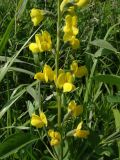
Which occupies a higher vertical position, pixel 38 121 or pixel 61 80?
pixel 61 80

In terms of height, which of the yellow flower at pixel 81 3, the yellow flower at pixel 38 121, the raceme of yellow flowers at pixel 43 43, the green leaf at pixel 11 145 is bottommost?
the green leaf at pixel 11 145

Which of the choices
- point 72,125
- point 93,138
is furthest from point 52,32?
point 93,138

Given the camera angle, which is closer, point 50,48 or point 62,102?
point 50,48

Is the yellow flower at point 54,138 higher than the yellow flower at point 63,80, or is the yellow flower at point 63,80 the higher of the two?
the yellow flower at point 63,80

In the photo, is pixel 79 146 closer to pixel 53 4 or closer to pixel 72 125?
pixel 72 125

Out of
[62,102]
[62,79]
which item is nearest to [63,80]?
[62,79]

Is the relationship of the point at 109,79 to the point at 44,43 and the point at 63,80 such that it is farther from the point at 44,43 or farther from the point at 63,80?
the point at 44,43

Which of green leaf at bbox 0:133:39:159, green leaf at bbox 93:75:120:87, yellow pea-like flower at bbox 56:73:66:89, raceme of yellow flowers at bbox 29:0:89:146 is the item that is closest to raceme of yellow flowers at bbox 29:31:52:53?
raceme of yellow flowers at bbox 29:0:89:146

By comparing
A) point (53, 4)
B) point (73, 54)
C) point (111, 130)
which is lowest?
point (111, 130)

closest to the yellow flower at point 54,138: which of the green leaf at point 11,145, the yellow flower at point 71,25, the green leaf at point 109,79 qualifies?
the green leaf at point 11,145

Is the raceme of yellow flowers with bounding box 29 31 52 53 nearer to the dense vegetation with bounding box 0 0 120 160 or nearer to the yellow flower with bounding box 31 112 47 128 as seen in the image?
the dense vegetation with bounding box 0 0 120 160

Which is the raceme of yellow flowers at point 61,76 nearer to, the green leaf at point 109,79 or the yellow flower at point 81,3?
the green leaf at point 109,79
